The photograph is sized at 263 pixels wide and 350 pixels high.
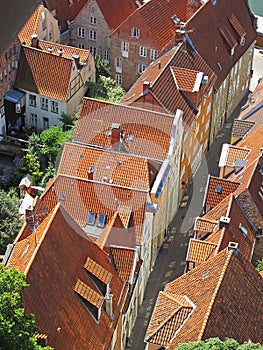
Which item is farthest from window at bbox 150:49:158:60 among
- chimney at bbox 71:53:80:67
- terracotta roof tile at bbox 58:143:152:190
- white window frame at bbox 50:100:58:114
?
terracotta roof tile at bbox 58:143:152:190

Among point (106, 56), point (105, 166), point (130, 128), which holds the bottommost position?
point (105, 166)

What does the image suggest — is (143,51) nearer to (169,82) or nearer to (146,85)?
(169,82)

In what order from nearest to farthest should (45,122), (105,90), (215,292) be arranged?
(215,292) < (45,122) < (105,90)

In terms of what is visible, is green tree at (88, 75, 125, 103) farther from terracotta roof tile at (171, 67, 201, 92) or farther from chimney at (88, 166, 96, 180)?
chimney at (88, 166, 96, 180)

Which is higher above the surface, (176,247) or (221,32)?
(221,32)

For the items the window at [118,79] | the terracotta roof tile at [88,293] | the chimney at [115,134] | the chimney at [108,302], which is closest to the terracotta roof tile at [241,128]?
the chimney at [115,134]

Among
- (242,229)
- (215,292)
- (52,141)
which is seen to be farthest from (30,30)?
(215,292)

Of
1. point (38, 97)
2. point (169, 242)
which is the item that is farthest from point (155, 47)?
point (169, 242)
